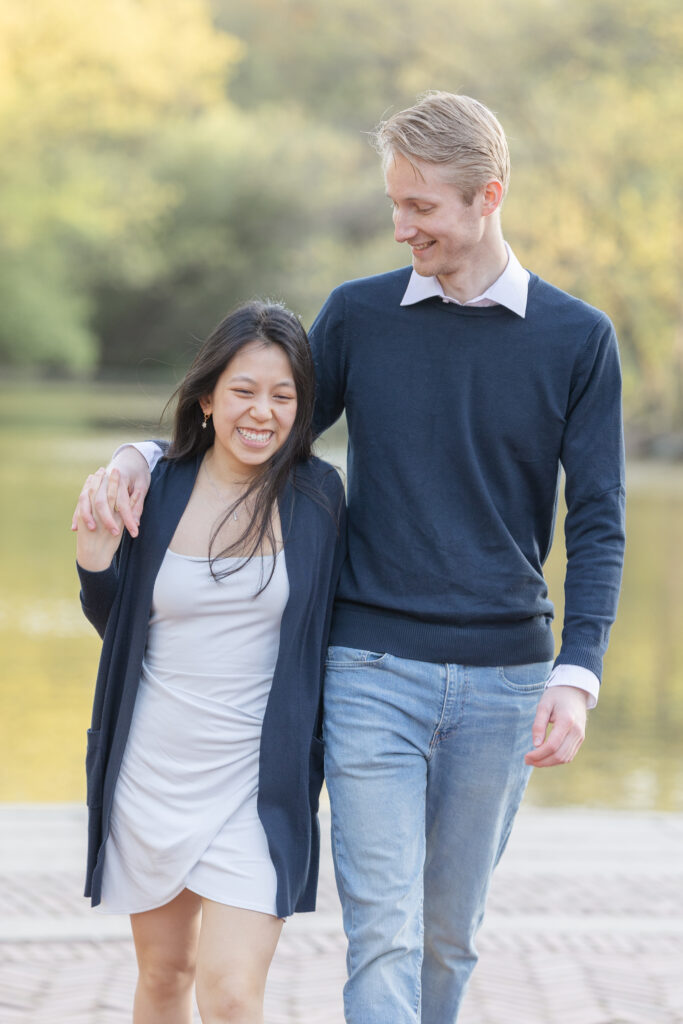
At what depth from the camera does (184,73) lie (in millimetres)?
34406

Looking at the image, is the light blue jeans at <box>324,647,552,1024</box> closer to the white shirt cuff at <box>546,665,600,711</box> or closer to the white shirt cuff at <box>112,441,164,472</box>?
the white shirt cuff at <box>546,665,600,711</box>

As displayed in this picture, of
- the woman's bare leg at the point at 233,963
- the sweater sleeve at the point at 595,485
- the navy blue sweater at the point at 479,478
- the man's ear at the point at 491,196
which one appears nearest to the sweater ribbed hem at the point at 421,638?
the navy blue sweater at the point at 479,478

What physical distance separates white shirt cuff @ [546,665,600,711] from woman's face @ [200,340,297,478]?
676mm

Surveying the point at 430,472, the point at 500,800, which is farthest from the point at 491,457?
→ the point at 500,800

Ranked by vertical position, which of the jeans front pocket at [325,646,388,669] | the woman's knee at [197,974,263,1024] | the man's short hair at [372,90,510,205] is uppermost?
the man's short hair at [372,90,510,205]

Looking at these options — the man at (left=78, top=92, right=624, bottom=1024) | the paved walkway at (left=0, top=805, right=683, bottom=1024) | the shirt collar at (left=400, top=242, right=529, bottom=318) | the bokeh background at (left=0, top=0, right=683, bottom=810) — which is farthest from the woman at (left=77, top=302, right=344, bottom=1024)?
the bokeh background at (left=0, top=0, right=683, bottom=810)

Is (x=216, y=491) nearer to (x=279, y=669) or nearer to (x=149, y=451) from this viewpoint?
(x=149, y=451)

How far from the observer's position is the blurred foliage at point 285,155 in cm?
2520

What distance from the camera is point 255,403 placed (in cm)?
266

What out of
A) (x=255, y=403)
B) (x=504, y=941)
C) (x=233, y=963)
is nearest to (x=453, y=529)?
(x=255, y=403)

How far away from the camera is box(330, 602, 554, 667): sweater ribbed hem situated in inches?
106

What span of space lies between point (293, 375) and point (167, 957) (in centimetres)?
113

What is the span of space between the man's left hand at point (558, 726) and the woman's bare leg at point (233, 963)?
563mm

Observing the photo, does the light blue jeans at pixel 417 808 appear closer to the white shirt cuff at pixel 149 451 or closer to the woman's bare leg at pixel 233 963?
the woman's bare leg at pixel 233 963
